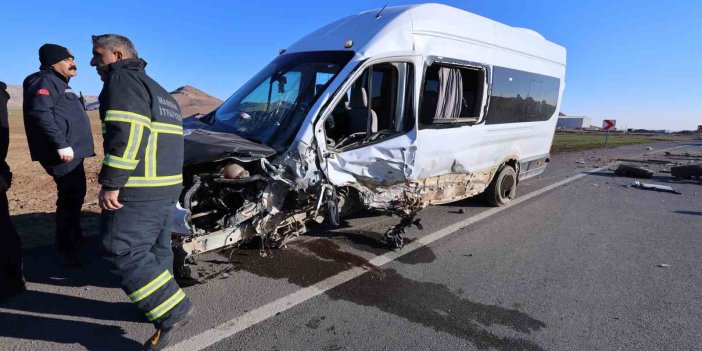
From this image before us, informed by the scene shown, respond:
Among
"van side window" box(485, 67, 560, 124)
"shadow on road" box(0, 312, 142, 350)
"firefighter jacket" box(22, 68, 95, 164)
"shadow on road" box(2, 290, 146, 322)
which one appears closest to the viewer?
"shadow on road" box(0, 312, 142, 350)

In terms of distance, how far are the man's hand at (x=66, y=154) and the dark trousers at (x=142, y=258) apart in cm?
143

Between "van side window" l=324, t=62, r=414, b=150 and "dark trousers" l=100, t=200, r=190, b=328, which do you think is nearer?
"dark trousers" l=100, t=200, r=190, b=328

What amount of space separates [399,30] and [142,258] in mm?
3529

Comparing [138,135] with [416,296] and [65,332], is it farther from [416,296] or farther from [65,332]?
[416,296]

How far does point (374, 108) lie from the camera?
4.72m

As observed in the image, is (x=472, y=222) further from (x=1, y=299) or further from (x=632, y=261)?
(x=1, y=299)

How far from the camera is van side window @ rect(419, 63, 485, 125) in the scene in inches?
195

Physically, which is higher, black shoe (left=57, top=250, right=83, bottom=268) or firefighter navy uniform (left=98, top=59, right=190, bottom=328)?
firefighter navy uniform (left=98, top=59, right=190, bottom=328)

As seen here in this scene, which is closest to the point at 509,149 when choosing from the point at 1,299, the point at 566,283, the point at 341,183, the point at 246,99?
the point at 566,283

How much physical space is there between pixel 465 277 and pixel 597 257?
5.95ft

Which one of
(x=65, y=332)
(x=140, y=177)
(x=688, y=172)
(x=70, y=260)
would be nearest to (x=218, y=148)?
(x=140, y=177)

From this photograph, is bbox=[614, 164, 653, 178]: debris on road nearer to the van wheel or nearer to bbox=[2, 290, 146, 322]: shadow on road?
the van wheel

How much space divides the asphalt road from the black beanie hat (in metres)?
1.89

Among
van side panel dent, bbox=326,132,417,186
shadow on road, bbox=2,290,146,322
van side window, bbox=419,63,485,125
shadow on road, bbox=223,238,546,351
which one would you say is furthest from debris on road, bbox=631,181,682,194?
shadow on road, bbox=2,290,146,322
